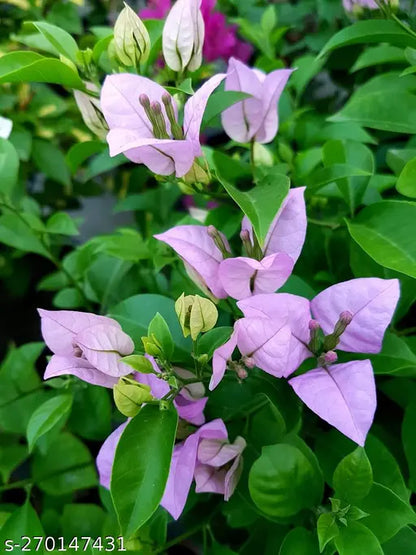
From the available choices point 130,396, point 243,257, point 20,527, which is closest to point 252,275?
A: point 243,257

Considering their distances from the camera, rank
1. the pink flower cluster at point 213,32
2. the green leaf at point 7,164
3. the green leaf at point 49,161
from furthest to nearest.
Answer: the green leaf at point 49,161 < the pink flower cluster at point 213,32 < the green leaf at point 7,164

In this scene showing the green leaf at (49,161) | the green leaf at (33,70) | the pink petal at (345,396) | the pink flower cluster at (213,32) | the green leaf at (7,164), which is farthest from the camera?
the green leaf at (49,161)

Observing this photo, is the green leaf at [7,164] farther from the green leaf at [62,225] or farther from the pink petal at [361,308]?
the pink petal at [361,308]

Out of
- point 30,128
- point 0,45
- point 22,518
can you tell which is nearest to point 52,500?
point 22,518

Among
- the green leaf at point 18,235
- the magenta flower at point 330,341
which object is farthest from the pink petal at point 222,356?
the green leaf at point 18,235

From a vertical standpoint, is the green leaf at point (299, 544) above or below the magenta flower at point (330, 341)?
below

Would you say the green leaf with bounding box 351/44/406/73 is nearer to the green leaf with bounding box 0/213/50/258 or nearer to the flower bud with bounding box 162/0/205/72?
the flower bud with bounding box 162/0/205/72

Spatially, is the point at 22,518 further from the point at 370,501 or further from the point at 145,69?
the point at 145,69
